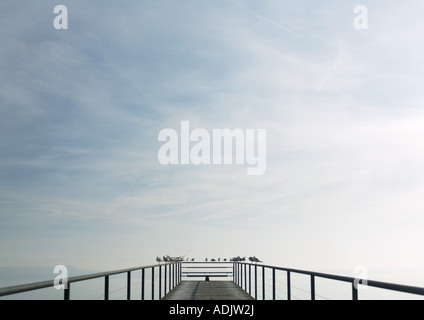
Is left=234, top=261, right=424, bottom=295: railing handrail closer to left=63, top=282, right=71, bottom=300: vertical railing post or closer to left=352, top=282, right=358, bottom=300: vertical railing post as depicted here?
left=352, top=282, right=358, bottom=300: vertical railing post

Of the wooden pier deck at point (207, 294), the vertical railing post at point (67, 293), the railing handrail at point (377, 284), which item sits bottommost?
the wooden pier deck at point (207, 294)

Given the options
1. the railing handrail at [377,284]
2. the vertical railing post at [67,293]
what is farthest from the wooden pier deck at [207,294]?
the vertical railing post at [67,293]

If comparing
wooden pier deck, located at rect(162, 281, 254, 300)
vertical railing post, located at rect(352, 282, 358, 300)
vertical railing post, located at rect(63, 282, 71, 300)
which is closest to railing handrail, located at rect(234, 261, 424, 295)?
vertical railing post, located at rect(352, 282, 358, 300)

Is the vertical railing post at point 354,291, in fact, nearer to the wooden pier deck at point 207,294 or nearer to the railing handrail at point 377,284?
the railing handrail at point 377,284

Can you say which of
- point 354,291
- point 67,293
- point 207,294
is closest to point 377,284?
point 354,291

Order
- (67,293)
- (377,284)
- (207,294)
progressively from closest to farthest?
(377,284) → (67,293) → (207,294)

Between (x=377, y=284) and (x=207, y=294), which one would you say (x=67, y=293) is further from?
(x=207, y=294)

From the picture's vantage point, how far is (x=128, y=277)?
807 centimetres

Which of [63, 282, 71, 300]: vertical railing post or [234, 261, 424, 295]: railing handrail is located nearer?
[234, 261, 424, 295]: railing handrail

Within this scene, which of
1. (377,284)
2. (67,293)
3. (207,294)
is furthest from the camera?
(207,294)

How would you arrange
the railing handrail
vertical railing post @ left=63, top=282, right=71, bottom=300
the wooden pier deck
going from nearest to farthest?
1. the railing handrail
2. vertical railing post @ left=63, top=282, right=71, bottom=300
3. the wooden pier deck

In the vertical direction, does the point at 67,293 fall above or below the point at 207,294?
above
